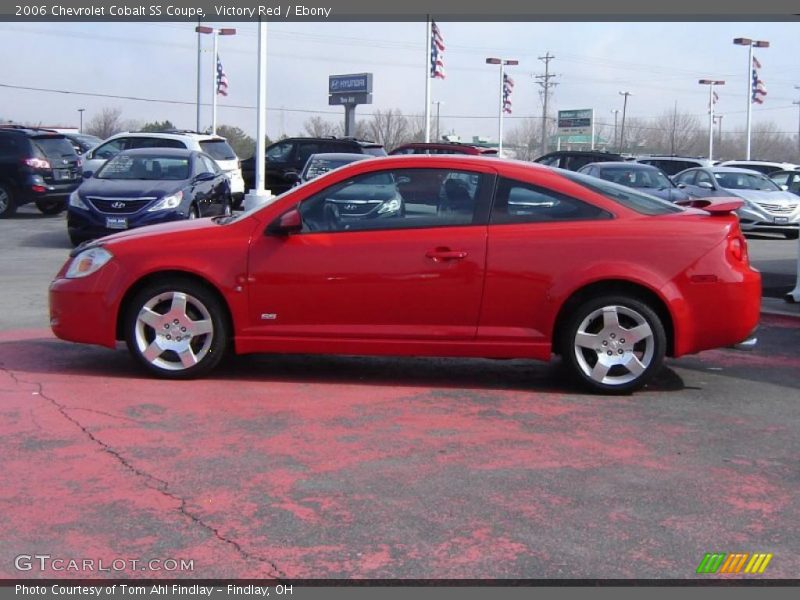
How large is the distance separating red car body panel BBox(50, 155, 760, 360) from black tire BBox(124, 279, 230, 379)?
0.10m

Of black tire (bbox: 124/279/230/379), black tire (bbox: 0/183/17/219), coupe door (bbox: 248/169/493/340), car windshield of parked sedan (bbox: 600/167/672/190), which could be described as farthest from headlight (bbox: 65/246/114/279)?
car windshield of parked sedan (bbox: 600/167/672/190)

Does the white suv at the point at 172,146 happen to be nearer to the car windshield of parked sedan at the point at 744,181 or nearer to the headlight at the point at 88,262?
the car windshield of parked sedan at the point at 744,181

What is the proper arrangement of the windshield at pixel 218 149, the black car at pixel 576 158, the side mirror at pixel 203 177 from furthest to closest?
1. the black car at pixel 576 158
2. the windshield at pixel 218 149
3. the side mirror at pixel 203 177

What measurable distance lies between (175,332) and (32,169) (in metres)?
14.8

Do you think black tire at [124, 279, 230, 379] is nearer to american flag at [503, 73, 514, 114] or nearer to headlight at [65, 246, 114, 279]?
headlight at [65, 246, 114, 279]

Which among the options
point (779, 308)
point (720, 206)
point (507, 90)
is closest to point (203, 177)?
point (779, 308)

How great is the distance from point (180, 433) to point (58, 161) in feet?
53.8

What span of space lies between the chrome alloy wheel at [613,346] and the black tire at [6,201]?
1673cm

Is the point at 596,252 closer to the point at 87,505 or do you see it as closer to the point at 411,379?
the point at 411,379

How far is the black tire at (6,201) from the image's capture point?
67.3ft

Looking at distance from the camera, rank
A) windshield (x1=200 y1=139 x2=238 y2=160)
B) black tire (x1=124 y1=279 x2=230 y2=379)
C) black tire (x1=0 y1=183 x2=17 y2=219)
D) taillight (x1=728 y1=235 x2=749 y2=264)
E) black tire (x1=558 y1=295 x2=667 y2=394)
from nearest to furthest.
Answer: black tire (x1=558 y1=295 x2=667 y2=394) < taillight (x1=728 y1=235 x2=749 y2=264) < black tire (x1=124 y1=279 x2=230 y2=379) < black tire (x1=0 y1=183 x2=17 y2=219) < windshield (x1=200 y1=139 x2=238 y2=160)

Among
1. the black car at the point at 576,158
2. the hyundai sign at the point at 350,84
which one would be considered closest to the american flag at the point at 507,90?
the hyundai sign at the point at 350,84

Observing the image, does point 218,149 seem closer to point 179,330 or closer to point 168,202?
point 168,202

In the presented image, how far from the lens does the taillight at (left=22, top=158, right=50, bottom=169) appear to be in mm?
20094
